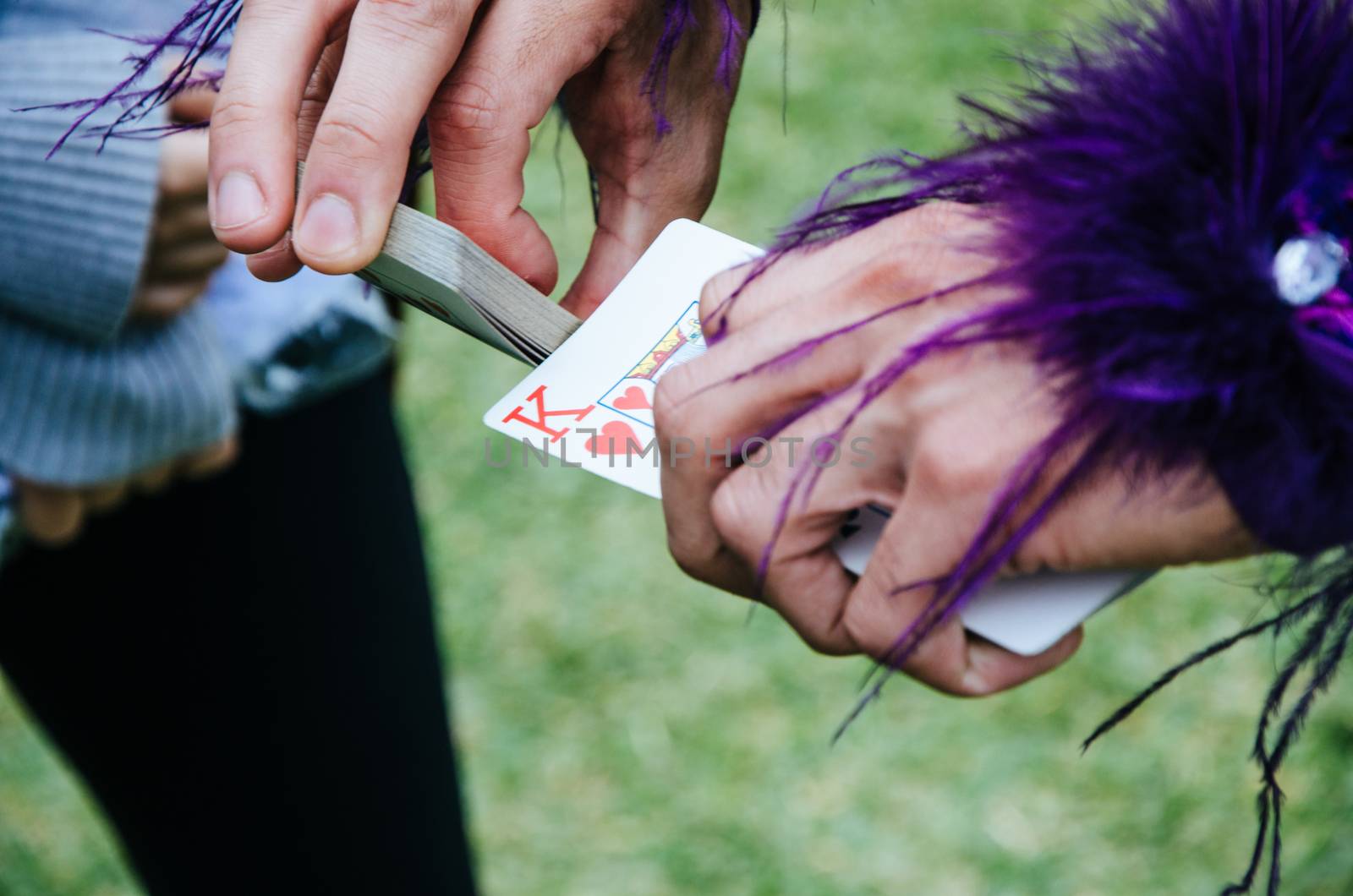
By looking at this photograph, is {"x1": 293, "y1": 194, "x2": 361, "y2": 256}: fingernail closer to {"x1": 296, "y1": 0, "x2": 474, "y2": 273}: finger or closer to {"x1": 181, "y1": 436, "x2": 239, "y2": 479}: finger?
{"x1": 296, "y1": 0, "x2": 474, "y2": 273}: finger

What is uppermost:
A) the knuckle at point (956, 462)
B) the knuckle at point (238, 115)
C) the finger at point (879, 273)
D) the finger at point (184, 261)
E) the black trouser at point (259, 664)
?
the finger at point (879, 273)

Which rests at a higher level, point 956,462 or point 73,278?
point 956,462

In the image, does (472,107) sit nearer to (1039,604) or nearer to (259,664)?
(1039,604)

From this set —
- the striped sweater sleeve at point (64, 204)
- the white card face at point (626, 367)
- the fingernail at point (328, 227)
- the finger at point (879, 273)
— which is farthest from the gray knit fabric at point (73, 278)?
the finger at point (879, 273)

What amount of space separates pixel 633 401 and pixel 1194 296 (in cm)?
37

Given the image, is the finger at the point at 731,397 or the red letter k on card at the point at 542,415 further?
the red letter k on card at the point at 542,415

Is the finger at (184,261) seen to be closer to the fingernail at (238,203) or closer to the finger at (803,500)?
the fingernail at (238,203)

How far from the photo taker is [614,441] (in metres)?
0.81

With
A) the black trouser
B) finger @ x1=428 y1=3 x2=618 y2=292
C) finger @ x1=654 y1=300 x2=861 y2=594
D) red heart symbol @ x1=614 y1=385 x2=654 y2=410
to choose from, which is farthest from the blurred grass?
finger @ x1=654 y1=300 x2=861 y2=594

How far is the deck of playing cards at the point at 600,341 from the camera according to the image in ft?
2.40

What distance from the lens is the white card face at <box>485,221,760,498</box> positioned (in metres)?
0.81

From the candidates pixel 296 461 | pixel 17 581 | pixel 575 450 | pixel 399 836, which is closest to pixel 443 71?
pixel 575 450

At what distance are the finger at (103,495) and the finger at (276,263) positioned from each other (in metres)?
0.38

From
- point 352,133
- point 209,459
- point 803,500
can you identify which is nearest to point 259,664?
point 209,459
